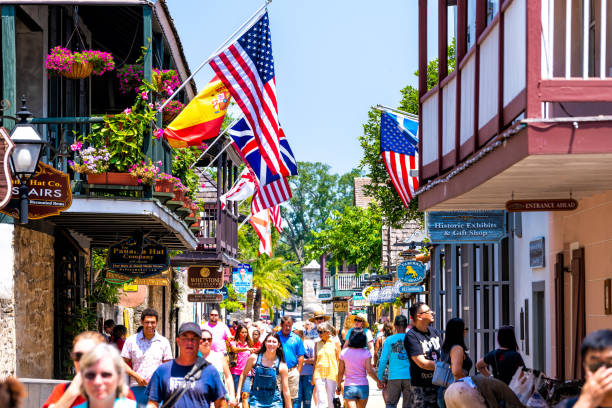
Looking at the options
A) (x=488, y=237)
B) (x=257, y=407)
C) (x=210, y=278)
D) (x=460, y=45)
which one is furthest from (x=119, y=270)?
(x=210, y=278)

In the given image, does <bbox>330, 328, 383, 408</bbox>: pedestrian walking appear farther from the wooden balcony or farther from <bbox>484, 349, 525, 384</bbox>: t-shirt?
<bbox>484, 349, 525, 384</bbox>: t-shirt

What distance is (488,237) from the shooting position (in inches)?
549

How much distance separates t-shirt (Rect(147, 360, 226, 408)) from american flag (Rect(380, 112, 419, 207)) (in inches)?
396

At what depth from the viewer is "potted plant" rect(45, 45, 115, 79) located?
14797 mm

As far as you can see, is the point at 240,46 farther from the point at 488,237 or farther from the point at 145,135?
the point at 488,237

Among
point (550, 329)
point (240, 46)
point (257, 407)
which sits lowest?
point (257, 407)

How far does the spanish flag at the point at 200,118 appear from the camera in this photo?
16.7 metres

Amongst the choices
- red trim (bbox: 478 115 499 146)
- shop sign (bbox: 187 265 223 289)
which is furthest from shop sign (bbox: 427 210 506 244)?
shop sign (bbox: 187 265 223 289)

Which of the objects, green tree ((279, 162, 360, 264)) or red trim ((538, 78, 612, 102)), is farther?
green tree ((279, 162, 360, 264))

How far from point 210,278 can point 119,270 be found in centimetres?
1159

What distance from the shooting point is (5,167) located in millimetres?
10672

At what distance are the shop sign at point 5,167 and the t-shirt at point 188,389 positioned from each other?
314 centimetres

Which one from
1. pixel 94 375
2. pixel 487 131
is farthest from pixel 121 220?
pixel 94 375

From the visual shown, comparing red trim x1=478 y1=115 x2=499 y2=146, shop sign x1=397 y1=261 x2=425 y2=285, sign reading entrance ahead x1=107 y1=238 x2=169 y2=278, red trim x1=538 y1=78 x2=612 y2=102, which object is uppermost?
red trim x1=538 y1=78 x2=612 y2=102
